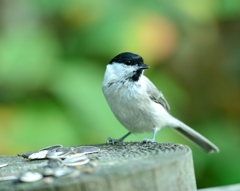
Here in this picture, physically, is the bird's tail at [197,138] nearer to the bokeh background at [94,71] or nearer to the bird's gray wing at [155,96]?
the bokeh background at [94,71]

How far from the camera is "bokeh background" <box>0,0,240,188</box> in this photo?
9.97 ft

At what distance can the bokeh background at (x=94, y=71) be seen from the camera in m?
3.04

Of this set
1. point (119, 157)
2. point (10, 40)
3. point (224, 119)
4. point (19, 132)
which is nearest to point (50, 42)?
point (10, 40)

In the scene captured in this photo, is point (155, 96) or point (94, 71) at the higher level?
point (94, 71)

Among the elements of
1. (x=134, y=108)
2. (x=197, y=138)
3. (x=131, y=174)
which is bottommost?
(x=197, y=138)

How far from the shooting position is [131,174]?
4.22 ft

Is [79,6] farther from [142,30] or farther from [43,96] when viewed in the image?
[43,96]

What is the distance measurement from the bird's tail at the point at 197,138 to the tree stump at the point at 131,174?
57.9 inches

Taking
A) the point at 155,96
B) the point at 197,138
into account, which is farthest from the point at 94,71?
the point at 197,138

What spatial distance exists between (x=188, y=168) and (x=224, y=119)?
2233mm

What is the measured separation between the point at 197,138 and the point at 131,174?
75.1 inches

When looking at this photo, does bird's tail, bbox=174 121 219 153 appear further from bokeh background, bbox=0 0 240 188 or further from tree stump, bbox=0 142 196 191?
tree stump, bbox=0 142 196 191

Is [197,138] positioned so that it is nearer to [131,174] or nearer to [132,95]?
[132,95]

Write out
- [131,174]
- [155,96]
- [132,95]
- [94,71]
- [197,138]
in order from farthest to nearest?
[94,71]
[197,138]
[155,96]
[132,95]
[131,174]
